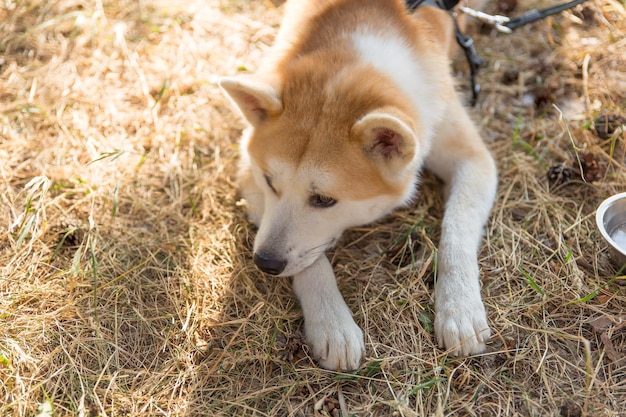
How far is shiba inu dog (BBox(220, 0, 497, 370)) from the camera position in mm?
2562

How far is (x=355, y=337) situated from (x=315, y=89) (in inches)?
48.0

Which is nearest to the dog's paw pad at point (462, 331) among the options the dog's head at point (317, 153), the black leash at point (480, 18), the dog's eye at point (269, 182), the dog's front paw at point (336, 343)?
the dog's front paw at point (336, 343)

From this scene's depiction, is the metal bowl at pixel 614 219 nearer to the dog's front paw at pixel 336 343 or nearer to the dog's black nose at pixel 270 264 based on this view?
the dog's front paw at pixel 336 343

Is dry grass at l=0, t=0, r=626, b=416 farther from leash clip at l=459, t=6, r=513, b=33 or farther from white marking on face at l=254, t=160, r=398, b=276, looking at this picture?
leash clip at l=459, t=6, r=513, b=33

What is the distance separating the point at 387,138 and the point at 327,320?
0.93 m

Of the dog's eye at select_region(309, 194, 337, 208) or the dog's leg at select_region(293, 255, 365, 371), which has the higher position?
the dog's eye at select_region(309, 194, 337, 208)

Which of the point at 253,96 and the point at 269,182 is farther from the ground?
the point at 253,96

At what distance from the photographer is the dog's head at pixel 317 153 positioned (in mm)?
2539

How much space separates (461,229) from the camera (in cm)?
298

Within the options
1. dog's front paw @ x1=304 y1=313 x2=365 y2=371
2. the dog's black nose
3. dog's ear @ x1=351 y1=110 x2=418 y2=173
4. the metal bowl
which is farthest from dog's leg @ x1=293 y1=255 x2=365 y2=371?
the metal bowl

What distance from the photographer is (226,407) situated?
2.47 meters

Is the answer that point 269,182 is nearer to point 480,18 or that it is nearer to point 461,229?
point 461,229

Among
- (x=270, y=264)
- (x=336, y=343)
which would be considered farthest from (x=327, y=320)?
(x=270, y=264)

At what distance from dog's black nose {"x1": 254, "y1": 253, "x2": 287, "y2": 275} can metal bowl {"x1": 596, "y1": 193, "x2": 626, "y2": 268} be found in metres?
1.67
